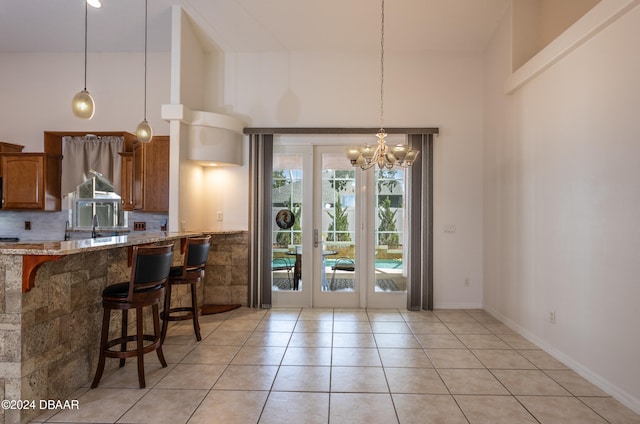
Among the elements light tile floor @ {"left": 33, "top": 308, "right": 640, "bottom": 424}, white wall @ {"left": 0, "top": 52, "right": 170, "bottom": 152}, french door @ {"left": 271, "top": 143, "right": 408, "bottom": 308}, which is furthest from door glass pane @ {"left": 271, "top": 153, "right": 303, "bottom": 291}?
white wall @ {"left": 0, "top": 52, "right": 170, "bottom": 152}

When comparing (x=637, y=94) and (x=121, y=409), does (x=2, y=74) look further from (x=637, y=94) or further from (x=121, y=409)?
(x=637, y=94)

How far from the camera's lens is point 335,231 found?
17.1 feet

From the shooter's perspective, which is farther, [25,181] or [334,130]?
[25,181]

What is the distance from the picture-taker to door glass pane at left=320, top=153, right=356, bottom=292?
519cm

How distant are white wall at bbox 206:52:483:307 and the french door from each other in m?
0.51

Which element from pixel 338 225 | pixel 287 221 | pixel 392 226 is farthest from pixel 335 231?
pixel 392 226

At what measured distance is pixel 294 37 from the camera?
492 centimetres

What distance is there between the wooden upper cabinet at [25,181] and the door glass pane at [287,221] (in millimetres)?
3396

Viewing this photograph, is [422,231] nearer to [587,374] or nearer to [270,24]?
[587,374]

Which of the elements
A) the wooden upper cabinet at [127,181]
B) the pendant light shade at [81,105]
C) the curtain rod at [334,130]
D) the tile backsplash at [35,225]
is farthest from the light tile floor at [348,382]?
the tile backsplash at [35,225]

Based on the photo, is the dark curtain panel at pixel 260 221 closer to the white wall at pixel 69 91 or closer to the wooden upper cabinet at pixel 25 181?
the white wall at pixel 69 91

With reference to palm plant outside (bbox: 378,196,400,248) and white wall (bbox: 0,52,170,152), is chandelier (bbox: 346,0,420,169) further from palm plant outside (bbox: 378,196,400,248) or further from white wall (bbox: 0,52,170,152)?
white wall (bbox: 0,52,170,152)

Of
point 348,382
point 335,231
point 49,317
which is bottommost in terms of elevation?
point 348,382

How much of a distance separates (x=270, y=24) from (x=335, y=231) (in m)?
2.96
